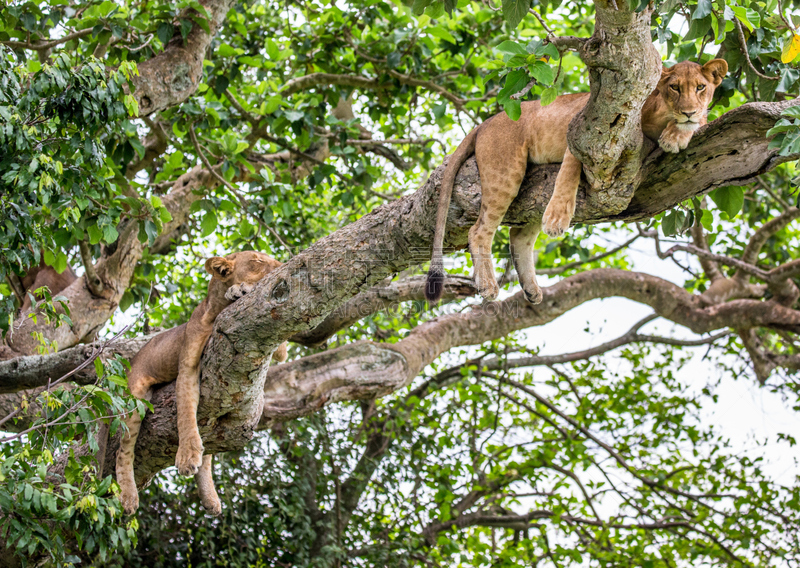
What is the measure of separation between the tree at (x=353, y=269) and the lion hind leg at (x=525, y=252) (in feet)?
1.60

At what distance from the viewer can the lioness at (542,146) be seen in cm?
262

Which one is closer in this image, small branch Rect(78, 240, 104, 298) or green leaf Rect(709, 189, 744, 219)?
green leaf Rect(709, 189, 744, 219)

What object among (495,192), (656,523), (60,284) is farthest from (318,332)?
(656,523)

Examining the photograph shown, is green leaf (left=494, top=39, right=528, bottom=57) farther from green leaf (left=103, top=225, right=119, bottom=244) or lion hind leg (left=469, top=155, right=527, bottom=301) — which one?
green leaf (left=103, top=225, right=119, bottom=244)

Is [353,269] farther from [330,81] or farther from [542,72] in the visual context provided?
[330,81]

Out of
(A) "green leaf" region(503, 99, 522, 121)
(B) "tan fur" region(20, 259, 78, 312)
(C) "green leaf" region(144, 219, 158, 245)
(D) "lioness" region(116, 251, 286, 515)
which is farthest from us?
(B) "tan fur" region(20, 259, 78, 312)

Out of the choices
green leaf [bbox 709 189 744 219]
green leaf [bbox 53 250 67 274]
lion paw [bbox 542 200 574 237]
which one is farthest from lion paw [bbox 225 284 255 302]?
green leaf [bbox 709 189 744 219]

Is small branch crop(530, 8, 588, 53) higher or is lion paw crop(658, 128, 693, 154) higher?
small branch crop(530, 8, 588, 53)

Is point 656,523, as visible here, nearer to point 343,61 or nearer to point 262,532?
point 262,532

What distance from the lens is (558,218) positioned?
2.67 metres

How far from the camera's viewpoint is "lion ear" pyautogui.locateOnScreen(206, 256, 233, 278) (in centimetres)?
362

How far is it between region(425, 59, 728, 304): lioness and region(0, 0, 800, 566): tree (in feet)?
0.26

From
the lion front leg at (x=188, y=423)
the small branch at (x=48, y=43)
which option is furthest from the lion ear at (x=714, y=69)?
the small branch at (x=48, y=43)

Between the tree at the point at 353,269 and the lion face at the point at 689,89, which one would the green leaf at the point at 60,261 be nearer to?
the tree at the point at 353,269
